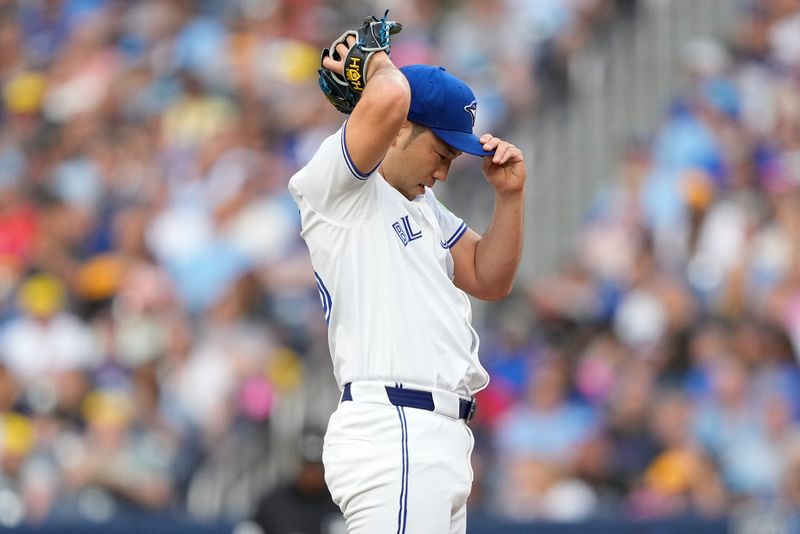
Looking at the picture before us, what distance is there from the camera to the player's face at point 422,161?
443cm

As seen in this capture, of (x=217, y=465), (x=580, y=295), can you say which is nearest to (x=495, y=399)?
(x=580, y=295)

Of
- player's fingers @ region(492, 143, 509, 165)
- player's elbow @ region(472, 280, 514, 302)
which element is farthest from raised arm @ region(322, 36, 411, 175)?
player's elbow @ region(472, 280, 514, 302)

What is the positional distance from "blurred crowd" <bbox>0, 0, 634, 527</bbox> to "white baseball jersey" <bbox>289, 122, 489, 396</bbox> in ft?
17.0

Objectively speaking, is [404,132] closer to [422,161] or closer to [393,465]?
[422,161]

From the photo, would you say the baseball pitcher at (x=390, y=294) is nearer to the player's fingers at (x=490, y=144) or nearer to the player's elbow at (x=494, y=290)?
the player's fingers at (x=490, y=144)

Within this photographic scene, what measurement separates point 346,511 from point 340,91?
1255 millimetres

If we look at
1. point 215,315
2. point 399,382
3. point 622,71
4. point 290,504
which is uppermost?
point 622,71

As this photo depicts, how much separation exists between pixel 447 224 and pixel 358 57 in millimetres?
757

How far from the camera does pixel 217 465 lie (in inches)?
378

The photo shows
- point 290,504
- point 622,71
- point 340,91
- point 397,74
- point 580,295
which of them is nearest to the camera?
point 397,74

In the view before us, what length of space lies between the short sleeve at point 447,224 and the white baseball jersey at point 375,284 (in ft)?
1.01

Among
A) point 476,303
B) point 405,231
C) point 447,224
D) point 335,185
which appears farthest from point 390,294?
point 476,303

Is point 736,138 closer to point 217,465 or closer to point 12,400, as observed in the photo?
point 217,465

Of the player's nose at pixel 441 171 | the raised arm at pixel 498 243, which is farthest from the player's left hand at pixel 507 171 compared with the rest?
the player's nose at pixel 441 171
